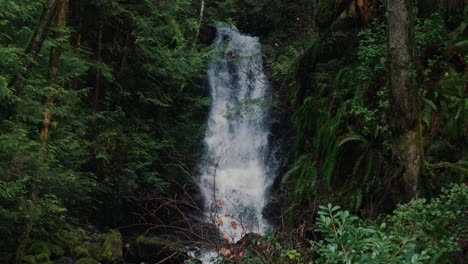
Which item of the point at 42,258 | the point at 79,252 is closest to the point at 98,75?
the point at 79,252

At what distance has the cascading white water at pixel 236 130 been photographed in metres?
17.8

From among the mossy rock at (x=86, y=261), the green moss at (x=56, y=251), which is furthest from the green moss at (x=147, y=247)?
the green moss at (x=56, y=251)

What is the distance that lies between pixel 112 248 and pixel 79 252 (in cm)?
105

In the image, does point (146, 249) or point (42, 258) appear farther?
point (146, 249)

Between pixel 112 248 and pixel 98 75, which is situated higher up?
pixel 98 75

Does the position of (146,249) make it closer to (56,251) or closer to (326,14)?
(56,251)

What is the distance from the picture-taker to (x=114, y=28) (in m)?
15.7

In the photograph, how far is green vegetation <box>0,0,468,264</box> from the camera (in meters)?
3.82

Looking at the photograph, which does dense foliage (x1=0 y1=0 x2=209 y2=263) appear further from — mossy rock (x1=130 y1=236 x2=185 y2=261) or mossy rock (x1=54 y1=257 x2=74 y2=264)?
mossy rock (x1=130 y1=236 x2=185 y2=261)

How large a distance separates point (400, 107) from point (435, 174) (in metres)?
0.97

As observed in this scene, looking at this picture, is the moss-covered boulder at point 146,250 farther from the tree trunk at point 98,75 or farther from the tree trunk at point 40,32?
the tree trunk at point 40,32

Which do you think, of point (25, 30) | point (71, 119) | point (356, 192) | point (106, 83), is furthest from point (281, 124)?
point (356, 192)

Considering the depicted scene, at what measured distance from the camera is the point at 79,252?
10.3 metres

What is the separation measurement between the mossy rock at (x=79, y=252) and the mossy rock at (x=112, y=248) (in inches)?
19.0
